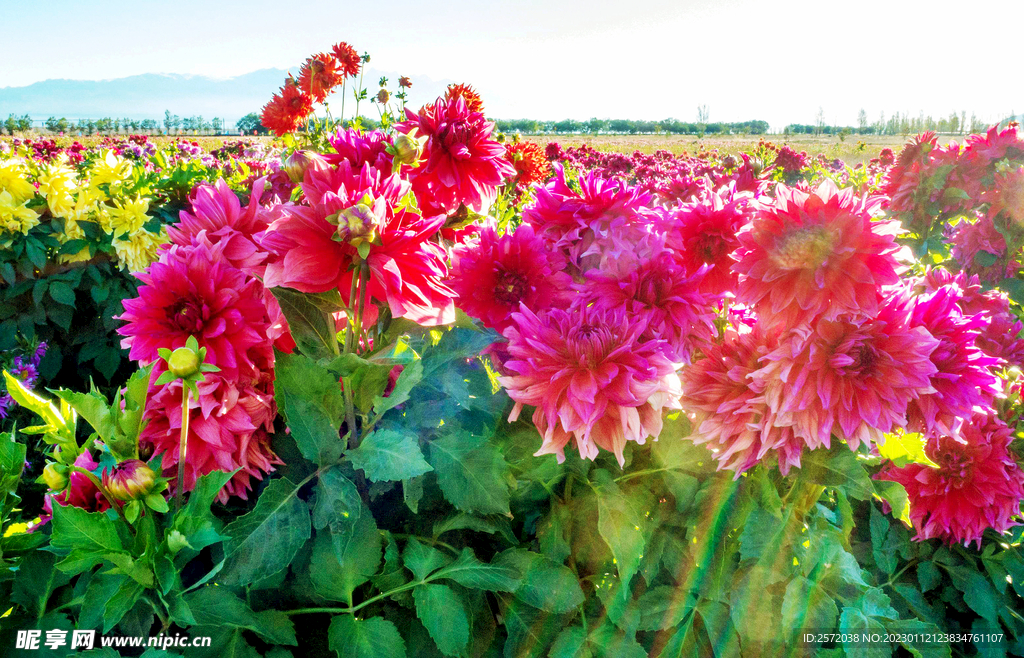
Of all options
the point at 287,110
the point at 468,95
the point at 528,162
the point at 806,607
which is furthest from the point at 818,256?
the point at 287,110

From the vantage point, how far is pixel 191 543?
72 centimetres

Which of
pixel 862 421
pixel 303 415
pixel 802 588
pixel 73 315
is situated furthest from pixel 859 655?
pixel 73 315

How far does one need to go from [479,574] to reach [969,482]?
1314mm

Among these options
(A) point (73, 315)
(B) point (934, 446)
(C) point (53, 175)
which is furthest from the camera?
(A) point (73, 315)

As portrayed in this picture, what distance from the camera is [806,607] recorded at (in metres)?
1.00

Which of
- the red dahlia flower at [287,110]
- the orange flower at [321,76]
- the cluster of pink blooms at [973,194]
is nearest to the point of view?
the cluster of pink blooms at [973,194]

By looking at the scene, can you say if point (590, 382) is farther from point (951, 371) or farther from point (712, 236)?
point (951, 371)

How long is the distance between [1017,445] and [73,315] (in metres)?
4.25

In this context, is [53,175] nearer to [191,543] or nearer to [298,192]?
[298,192]

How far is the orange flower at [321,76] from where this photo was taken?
9.14 ft

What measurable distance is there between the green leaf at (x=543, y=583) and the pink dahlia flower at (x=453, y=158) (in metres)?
0.63

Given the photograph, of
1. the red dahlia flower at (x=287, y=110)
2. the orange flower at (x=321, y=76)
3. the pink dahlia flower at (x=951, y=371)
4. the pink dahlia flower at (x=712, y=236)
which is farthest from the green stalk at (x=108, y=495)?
the orange flower at (x=321, y=76)

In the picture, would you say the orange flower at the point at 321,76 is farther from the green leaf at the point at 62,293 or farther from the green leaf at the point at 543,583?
the green leaf at the point at 543,583

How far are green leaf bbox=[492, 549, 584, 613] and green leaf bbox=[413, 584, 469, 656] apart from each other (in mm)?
109
